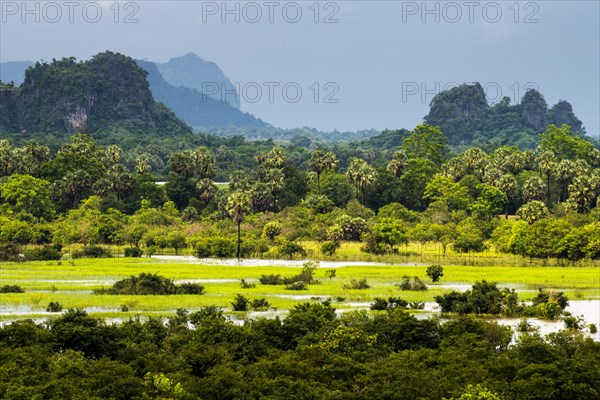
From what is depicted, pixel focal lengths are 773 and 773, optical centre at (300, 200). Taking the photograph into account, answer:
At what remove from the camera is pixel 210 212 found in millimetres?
133750

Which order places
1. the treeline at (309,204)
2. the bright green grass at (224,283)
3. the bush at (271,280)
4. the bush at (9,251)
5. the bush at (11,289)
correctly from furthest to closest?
the treeline at (309,204), the bush at (9,251), the bush at (271,280), the bush at (11,289), the bright green grass at (224,283)

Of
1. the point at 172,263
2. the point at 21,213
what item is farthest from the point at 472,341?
the point at 21,213

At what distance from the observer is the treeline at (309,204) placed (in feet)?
339

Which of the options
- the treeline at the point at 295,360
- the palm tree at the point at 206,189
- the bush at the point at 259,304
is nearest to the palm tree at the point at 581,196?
the palm tree at the point at 206,189

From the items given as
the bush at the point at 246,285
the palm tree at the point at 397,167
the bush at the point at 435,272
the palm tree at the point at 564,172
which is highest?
the palm tree at the point at 397,167

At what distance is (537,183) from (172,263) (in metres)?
72.2

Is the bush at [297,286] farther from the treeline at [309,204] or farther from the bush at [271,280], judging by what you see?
the treeline at [309,204]

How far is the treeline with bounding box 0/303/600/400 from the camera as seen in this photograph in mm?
30172

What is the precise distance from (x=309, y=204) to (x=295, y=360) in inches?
4023

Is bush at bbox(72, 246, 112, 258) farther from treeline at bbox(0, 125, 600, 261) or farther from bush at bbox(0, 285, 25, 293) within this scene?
bush at bbox(0, 285, 25, 293)

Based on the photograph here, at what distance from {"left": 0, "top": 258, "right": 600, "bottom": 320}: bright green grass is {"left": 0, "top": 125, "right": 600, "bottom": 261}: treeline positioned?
485 inches

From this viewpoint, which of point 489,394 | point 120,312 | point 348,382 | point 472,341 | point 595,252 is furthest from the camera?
point 595,252

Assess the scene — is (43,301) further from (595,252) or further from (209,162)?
(209,162)

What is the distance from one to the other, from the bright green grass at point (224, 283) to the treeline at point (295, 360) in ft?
51.1
